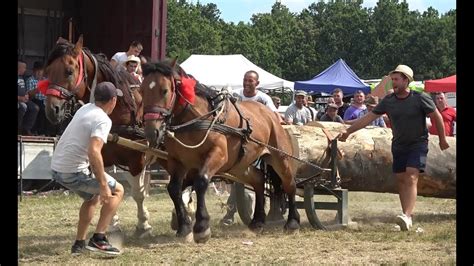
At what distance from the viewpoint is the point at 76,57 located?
9.48 meters

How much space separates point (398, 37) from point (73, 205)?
67.0 metres

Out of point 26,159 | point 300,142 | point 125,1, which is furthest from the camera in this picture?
point 125,1

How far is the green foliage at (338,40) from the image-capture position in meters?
75.8

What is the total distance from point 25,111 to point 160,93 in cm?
695

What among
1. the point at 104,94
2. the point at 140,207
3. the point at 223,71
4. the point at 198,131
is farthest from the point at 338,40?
the point at 104,94

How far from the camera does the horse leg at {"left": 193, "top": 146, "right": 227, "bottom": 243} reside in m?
9.41

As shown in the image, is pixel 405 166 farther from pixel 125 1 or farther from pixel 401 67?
pixel 125 1

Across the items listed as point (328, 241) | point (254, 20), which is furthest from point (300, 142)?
point (254, 20)

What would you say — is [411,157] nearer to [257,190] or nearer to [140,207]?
[257,190]

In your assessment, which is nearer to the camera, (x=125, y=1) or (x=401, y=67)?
(x=401, y=67)

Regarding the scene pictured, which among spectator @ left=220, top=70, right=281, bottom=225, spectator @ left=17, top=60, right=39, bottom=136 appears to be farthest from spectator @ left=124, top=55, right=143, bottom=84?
spectator @ left=17, top=60, right=39, bottom=136

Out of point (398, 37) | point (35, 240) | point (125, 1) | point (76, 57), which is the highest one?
point (398, 37)

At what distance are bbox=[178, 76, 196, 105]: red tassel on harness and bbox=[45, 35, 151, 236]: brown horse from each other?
29.4 inches
